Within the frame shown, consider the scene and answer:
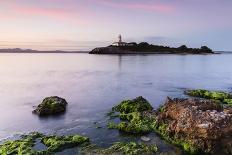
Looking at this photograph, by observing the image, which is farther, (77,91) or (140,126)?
(77,91)

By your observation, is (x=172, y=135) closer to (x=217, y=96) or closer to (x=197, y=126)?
(x=197, y=126)

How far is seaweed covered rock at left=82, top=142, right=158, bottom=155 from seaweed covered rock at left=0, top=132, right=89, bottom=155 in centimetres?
125

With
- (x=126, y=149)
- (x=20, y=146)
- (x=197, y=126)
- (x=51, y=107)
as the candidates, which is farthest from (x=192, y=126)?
(x=51, y=107)

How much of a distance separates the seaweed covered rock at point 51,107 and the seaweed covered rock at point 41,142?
587 centimetres

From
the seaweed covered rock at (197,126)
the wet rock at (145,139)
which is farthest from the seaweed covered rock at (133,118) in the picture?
the seaweed covered rock at (197,126)

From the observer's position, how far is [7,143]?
58.2ft

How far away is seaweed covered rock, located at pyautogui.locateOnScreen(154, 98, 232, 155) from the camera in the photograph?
1549 cm

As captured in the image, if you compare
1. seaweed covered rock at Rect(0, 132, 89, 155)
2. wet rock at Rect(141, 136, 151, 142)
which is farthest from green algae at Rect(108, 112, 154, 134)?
seaweed covered rock at Rect(0, 132, 89, 155)

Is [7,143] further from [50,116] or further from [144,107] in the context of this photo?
[144,107]

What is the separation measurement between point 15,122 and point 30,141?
5440 millimetres

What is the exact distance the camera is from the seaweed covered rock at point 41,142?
1625 cm

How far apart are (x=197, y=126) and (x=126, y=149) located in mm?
3784

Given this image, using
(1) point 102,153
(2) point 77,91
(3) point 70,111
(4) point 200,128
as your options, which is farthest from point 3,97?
(4) point 200,128

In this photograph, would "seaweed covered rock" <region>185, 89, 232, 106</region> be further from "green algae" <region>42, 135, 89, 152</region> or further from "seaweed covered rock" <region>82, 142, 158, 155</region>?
"green algae" <region>42, 135, 89, 152</region>
